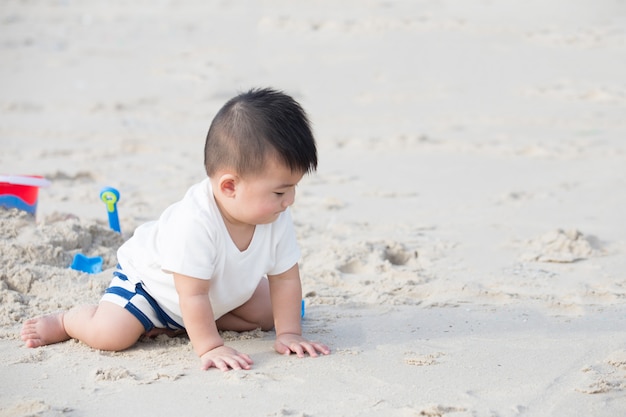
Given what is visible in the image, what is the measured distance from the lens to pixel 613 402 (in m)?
2.15

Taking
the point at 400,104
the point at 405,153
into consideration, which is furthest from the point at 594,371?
the point at 400,104

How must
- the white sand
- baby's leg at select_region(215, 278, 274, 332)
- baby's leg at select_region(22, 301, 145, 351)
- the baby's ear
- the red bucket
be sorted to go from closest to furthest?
1. the white sand
2. the baby's ear
3. baby's leg at select_region(22, 301, 145, 351)
4. baby's leg at select_region(215, 278, 274, 332)
5. the red bucket

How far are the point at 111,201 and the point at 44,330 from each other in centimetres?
91

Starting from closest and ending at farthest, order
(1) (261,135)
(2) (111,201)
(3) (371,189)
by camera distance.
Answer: (1) (261,135) → (2) (111,201) → (3) (371,189)

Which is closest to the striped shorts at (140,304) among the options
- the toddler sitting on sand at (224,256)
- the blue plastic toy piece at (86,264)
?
the toddler sitting on sand at (224,256)

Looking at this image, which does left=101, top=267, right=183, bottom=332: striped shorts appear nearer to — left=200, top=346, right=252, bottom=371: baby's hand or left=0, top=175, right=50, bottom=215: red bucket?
left=200, top=346, right=252, bottom=371: baby's hand

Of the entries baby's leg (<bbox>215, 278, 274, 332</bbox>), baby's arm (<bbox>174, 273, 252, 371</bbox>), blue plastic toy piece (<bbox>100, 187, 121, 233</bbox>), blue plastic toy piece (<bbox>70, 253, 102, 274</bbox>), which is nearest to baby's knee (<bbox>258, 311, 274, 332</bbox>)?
baby's leg (<bbox>215, 278, 274, 332</bbox>)

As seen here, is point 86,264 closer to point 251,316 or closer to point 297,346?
point 251,316

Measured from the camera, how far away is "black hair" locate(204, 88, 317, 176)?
235 centimetres

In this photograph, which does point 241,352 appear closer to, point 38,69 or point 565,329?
point 565,329

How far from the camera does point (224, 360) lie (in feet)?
7.82

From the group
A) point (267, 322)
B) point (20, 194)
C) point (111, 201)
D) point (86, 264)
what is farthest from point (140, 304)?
point (20, 194)

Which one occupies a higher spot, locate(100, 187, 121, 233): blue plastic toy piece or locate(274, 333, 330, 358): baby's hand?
locate(100, 187, 121, 233): blue plastic toy piece

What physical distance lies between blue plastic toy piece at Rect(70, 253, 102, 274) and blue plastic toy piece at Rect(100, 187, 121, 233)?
26 cm
